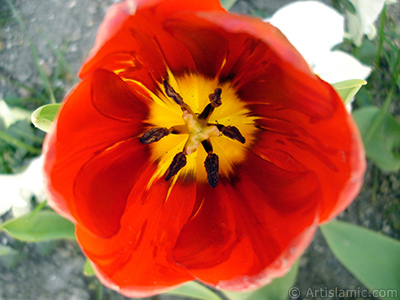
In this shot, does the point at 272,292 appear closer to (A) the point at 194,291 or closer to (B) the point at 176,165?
(A) the point at 194,291

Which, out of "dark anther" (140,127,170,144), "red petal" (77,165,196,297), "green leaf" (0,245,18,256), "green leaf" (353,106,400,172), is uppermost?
"dark anther" (140,127,170,144)

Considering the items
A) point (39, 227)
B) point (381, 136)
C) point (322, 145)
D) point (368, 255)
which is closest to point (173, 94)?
point (322, 145)

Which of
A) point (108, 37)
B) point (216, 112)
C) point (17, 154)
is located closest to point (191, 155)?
point (216, 112)

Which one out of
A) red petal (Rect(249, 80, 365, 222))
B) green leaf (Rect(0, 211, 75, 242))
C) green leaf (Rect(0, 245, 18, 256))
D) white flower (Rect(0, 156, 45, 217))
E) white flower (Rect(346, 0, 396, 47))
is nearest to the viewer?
red petal (Rect(249, 80, 365, 222))

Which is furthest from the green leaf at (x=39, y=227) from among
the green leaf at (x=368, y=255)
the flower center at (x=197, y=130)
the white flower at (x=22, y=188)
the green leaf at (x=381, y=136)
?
the green leaf at (x=381, y=136)

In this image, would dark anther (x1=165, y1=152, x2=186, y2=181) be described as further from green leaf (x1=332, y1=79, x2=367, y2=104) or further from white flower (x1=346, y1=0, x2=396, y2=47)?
white flower (x1=346, y1=0, x2=396, y2=47)

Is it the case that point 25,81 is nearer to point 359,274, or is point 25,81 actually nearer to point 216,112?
point 216,112

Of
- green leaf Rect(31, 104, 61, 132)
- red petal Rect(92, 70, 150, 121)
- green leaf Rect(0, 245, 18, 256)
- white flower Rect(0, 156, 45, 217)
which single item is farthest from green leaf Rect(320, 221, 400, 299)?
green leaf Rect(0, 245, 18, 256)
